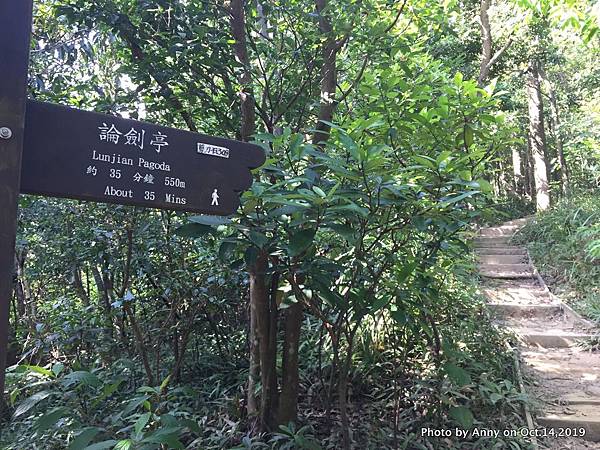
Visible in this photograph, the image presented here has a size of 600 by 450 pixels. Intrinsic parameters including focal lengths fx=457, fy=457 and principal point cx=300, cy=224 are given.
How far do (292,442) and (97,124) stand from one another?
1.98 meters

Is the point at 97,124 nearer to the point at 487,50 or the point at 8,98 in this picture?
the point at 8,98

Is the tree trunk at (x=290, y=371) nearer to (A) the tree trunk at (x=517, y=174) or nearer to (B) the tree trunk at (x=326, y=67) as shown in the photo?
(B) the tree trunk at (x=326, y=67)

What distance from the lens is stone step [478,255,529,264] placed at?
327 inches

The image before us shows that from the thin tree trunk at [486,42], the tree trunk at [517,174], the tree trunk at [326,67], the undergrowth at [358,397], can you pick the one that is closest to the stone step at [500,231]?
the thin tree trunk at [486,42]

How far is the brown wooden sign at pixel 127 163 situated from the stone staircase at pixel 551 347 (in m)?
2.92

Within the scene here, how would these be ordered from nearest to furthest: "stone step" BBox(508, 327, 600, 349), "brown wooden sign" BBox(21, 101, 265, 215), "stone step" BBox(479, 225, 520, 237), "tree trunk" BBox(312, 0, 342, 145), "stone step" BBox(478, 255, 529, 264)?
"brown wooden sign" BBox(21, 101, 265, 215), "tree trunk" BBox(312, 0, 342, 145), "stone step" BBox(508, 327, 600, 349), "stone step" BBox(478, 255, 529, 264), "stone step" BBox(479, 225, 520, 237)

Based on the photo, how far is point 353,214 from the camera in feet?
5.77

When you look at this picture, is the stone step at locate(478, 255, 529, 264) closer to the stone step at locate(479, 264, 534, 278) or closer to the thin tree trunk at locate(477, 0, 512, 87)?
the stone step at locate(479, 264, 534, 278)

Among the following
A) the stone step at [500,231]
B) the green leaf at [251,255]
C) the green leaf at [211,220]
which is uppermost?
the stone step at [500,231]

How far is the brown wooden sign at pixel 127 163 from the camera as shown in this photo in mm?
1400

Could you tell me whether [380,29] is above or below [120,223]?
above

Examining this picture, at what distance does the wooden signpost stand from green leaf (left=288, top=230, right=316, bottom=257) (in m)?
0.26

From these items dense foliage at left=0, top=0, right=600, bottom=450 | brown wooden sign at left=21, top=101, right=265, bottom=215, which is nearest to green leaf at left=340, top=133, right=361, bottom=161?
dense foliage at left=0, top=0, right=600, bottom=450

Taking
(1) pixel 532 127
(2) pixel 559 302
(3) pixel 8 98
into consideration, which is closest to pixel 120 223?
(3) pixel 8 98
